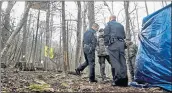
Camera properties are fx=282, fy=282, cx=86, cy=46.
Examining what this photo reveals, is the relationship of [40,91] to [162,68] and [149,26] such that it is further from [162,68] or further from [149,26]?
[149,26]

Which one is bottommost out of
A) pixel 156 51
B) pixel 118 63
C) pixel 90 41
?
pixel 118 63

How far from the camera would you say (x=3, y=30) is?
11.4 m

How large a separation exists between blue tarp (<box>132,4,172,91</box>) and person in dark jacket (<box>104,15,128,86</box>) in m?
0.35

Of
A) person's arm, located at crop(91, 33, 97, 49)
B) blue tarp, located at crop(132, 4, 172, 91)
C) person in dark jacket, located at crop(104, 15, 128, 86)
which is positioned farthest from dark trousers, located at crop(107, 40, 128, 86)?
person's arm, located at crop(91, 33, 97, 49)

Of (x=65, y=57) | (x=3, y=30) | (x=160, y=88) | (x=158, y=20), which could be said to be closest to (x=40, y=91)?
(x=160, y=88)

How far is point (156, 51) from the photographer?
18.7 ft

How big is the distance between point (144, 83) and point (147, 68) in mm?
353

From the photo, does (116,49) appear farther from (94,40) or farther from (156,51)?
(94,40)

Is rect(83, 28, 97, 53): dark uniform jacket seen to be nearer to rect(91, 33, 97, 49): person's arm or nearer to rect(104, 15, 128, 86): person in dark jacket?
rect(91, 33, 97, 49): person's arm

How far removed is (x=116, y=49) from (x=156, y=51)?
42.4 inches

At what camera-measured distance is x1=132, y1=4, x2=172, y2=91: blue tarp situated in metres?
5.32

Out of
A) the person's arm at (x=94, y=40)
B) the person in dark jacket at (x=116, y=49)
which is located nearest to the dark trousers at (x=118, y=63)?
the person in dark jacket at (x=116, y=49)

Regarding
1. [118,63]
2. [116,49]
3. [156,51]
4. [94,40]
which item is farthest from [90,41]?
[156,51]

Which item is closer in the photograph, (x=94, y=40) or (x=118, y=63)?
(x=118, y=63)
